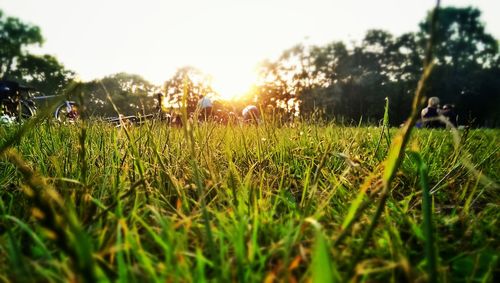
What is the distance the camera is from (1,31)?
44719 millimetres

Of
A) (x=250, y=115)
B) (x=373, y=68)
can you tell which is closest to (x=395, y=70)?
(x=373, y=68)

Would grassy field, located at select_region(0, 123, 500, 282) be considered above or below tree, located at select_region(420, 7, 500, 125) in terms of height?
below

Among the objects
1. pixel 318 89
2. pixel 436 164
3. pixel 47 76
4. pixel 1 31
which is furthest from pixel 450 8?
pixel 1 31

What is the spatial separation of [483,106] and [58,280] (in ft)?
139

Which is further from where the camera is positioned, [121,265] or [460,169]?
[460,169]

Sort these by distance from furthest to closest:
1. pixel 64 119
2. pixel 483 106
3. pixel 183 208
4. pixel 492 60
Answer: pixel 492 60 → pixel 483 106 → pixel 64 119 → pixel 183 208

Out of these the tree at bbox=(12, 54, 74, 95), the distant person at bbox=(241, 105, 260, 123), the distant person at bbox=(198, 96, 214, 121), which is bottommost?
the distant person at bbox=(241, 105, 260, 123)

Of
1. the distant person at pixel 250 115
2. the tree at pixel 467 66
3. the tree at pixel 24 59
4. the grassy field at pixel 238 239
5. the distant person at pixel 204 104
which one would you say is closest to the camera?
the grassy field at pixel 238 239

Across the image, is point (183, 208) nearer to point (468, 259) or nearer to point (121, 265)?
point (121, 265)

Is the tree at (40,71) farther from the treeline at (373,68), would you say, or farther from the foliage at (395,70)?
the foliage at (395,70)

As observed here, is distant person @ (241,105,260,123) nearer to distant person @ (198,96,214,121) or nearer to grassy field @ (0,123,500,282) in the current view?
distant person @ (198,96,214,121)

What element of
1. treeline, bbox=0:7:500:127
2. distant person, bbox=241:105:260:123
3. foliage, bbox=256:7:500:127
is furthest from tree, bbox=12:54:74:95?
distant person, bbox=241:105:260:123

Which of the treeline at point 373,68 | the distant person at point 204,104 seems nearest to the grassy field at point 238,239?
the distant person at point 204,104

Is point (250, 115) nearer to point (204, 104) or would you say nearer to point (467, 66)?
point (204, 104)
